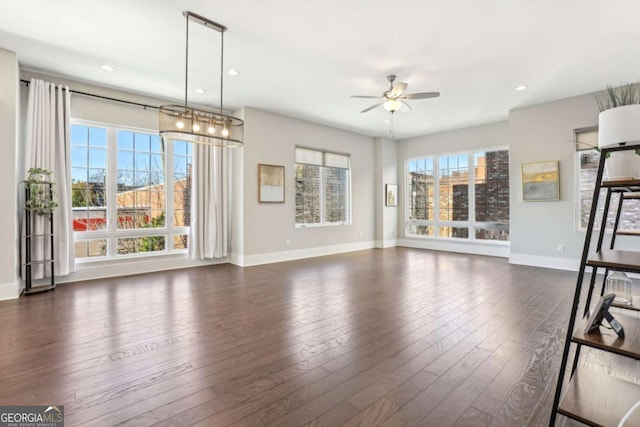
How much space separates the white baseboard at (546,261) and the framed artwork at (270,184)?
496 centimetres

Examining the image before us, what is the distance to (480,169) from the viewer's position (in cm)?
747

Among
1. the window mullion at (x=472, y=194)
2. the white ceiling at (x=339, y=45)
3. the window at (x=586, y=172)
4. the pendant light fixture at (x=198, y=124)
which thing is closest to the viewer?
the white ceiling at (x=339, y=45)

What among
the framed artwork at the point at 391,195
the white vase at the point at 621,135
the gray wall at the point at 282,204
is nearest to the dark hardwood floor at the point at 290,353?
the white vase at the point at 621,135

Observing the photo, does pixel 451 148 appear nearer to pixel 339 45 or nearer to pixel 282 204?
pixel 282 204

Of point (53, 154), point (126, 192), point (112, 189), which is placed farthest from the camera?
point (126, 192)

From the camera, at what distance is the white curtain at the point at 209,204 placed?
5820mm

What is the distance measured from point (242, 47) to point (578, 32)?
3853mm

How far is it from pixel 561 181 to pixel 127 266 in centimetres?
790

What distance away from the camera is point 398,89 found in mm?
4270

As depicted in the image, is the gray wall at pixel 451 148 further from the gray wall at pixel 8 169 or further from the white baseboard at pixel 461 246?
the gray wall at pixel 8 169

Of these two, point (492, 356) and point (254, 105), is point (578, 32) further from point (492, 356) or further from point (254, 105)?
point (254, 105)

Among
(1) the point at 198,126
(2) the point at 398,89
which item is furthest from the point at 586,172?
(1) the point at 198,126

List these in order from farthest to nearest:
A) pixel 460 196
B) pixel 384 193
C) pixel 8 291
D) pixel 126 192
→ pixel 384 193 → pixel 460 196 → pixel 126 192 → pixel 8 291

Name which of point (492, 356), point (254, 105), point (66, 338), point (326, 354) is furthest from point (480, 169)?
point (66, 338)
